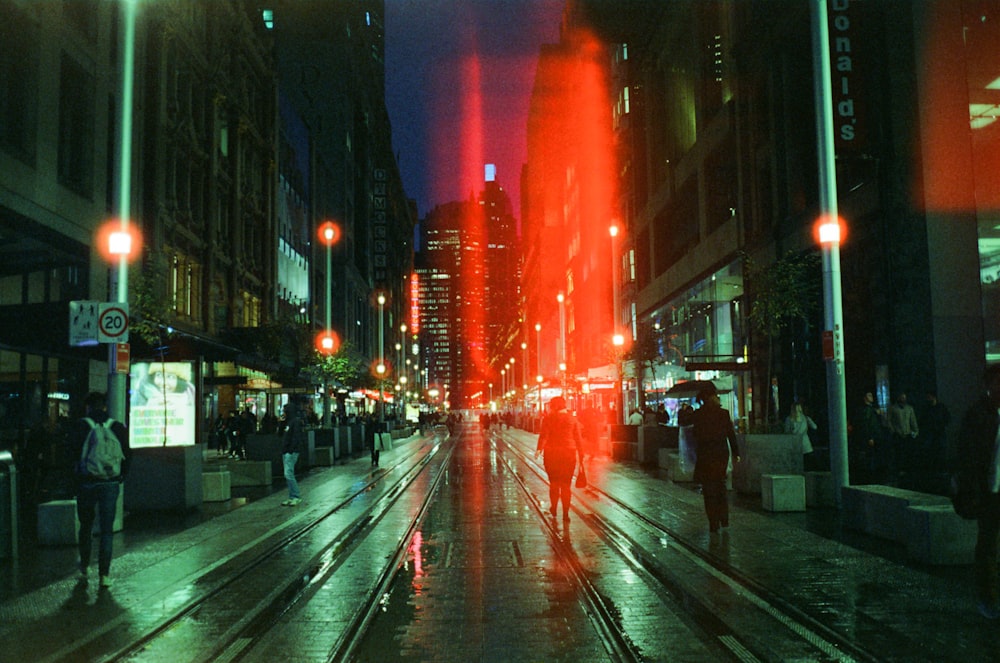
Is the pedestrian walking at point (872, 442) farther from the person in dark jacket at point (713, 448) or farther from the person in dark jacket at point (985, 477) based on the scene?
the person in dark jacket at point (985, 477)

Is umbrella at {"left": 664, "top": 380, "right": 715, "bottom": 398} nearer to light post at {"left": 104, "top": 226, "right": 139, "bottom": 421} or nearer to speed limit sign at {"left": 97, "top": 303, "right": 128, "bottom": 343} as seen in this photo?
light post at {"left": 104, "top": 226, "right": 139, "bottom": 421}

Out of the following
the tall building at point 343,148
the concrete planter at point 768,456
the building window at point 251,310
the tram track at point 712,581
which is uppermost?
the tall building at point 343,148

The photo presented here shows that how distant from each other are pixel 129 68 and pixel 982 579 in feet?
43.5

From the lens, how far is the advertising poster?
20.3 meters

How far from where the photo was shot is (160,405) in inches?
819

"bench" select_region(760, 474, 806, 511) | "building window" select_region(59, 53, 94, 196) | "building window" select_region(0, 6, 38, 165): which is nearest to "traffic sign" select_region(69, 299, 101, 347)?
"bench" select_region(760, 474, 806, 511)

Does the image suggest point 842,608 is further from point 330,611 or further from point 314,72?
point 314,72

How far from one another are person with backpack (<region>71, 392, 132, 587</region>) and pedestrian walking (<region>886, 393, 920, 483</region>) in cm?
1565

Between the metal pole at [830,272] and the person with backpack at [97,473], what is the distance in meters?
10.3

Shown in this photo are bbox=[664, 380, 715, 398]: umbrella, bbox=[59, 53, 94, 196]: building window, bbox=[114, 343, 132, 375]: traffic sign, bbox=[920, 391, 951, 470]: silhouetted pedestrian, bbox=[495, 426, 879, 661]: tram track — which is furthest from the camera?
bbox=[664, 380, 715, 398]: umbrella

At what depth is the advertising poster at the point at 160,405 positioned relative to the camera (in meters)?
20.3

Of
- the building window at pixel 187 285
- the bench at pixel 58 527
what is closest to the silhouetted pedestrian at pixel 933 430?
the bench at pixel 58 527

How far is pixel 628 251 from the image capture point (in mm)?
62031

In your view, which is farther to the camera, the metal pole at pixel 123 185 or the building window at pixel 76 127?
the building window at pixel 76 127
